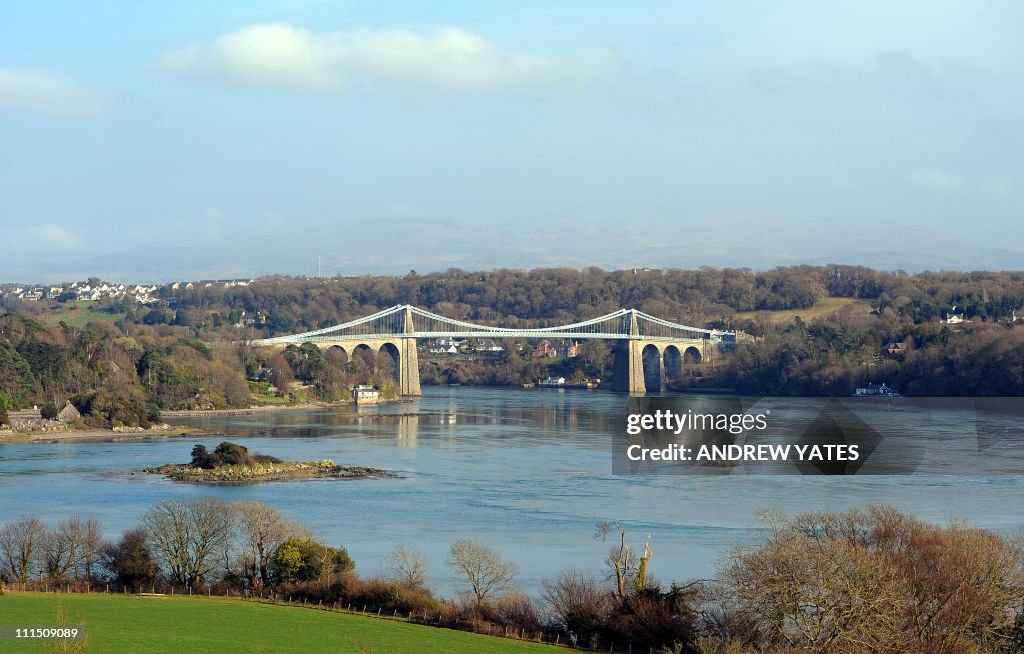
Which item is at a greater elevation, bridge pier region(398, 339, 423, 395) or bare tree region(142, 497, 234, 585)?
bridge pier region(398, 339, 423, 395)

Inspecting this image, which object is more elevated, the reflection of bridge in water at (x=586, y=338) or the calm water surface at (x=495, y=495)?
the reflection of bridge in water at (x=586, y=338)

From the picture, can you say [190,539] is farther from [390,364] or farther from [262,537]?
[390,364]

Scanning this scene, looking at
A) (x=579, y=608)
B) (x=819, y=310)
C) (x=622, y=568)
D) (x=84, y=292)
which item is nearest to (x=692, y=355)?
(x=819, y=310)

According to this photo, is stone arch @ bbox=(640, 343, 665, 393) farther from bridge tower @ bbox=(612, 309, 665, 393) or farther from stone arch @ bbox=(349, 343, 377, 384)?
stone arch @ bbox=(349, 343, 377, 384)

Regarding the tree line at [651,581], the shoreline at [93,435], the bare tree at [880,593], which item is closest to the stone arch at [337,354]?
the shoreline at [93,435]

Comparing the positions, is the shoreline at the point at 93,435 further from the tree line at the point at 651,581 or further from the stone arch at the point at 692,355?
the stone arch at the point at 692,355

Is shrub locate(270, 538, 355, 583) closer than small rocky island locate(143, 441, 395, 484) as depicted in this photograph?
Yes

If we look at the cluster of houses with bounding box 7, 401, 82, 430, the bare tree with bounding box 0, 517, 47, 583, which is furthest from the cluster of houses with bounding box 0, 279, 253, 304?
the bare tree with bounding box 0, 517, 47, 583
